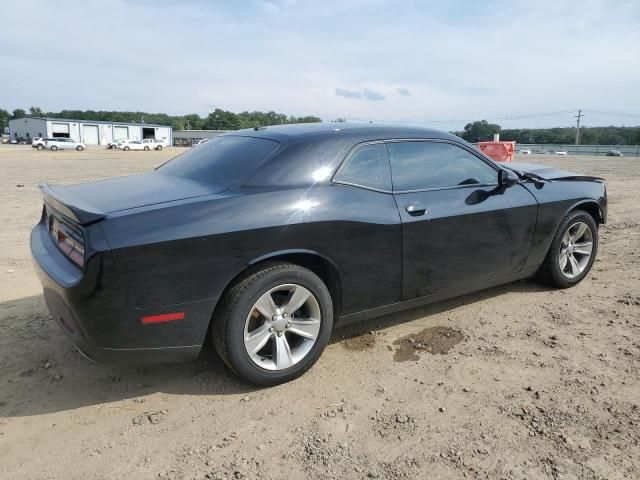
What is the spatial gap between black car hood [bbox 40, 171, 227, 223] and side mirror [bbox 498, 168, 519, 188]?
2.26 metres

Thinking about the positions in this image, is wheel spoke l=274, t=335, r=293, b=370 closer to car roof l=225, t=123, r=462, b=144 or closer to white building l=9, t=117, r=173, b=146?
car roof l=225, t=123, r=462, b=144

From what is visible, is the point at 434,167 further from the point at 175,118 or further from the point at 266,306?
the point at 175,118

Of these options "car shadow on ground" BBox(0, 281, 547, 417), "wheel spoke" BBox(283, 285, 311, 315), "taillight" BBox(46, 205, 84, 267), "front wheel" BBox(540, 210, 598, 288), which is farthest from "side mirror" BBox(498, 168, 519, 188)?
"taillight" BBox(46, 205, 84, 267)

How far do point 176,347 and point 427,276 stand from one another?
1.80 meters

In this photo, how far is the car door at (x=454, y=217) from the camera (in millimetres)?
3408

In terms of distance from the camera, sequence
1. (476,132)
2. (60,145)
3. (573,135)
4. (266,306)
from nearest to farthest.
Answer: (266,306)
(476,132)
(60,145)
(573,135)

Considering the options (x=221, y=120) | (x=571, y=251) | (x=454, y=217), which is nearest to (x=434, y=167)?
(x=454, y=217)

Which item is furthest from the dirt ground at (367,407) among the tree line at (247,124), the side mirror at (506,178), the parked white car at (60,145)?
the tree line at (247,124)

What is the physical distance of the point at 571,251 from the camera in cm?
460

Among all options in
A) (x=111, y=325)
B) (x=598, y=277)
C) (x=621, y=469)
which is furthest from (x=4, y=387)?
(x=598, y=277)

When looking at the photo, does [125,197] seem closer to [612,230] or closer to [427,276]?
[427,276]

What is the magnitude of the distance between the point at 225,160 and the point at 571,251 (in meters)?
3.33

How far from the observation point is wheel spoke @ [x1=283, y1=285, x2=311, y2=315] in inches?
116

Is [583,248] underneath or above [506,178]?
underneath
